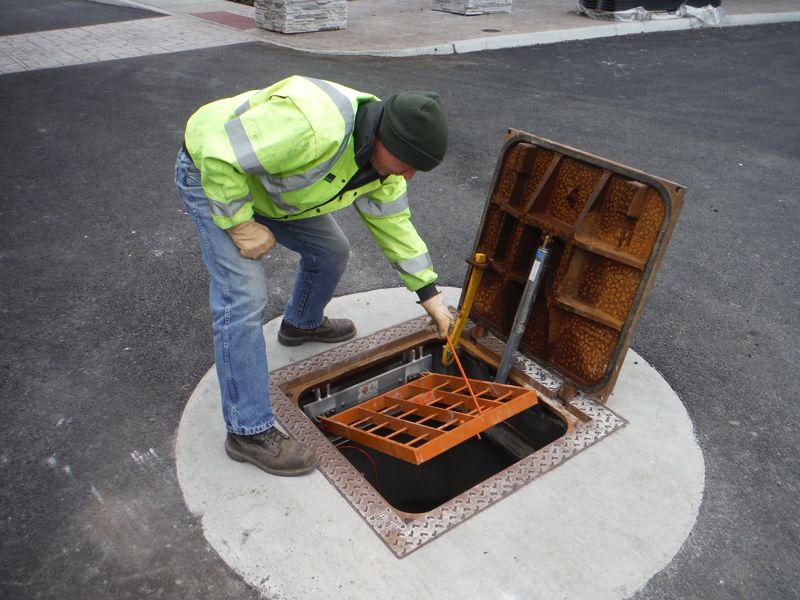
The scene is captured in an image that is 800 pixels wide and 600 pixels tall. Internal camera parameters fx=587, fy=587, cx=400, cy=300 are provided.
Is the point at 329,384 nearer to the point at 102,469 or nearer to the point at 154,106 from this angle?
the point at 102,469

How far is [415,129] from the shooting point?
6.66 ft

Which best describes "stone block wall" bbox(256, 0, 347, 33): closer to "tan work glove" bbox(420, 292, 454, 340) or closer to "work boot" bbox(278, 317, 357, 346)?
"work boot" bbox(278, 317, 357, 346)

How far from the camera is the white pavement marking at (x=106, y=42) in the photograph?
891 cm

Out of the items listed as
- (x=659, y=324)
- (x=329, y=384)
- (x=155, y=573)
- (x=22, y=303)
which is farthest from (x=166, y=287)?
(x=659, y=324)

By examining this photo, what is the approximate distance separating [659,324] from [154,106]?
6237 mm

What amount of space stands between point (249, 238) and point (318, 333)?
110cm

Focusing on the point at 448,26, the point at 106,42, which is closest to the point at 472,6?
the point at 448,26

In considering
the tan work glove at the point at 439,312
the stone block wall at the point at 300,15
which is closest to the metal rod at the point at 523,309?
the tan work glove at the point at 439,312

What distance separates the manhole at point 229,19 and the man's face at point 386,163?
10449mm

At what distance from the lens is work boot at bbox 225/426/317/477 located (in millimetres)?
2416

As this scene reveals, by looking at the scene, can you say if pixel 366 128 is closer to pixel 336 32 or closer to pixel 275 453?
pixel 275 453

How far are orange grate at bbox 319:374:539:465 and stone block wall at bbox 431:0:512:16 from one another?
38.6 feet

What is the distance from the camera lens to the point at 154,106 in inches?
279

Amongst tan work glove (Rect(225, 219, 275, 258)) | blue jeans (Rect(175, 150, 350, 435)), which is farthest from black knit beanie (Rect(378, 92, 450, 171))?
blue jeans (Rect(175, 150, 350, 435))
